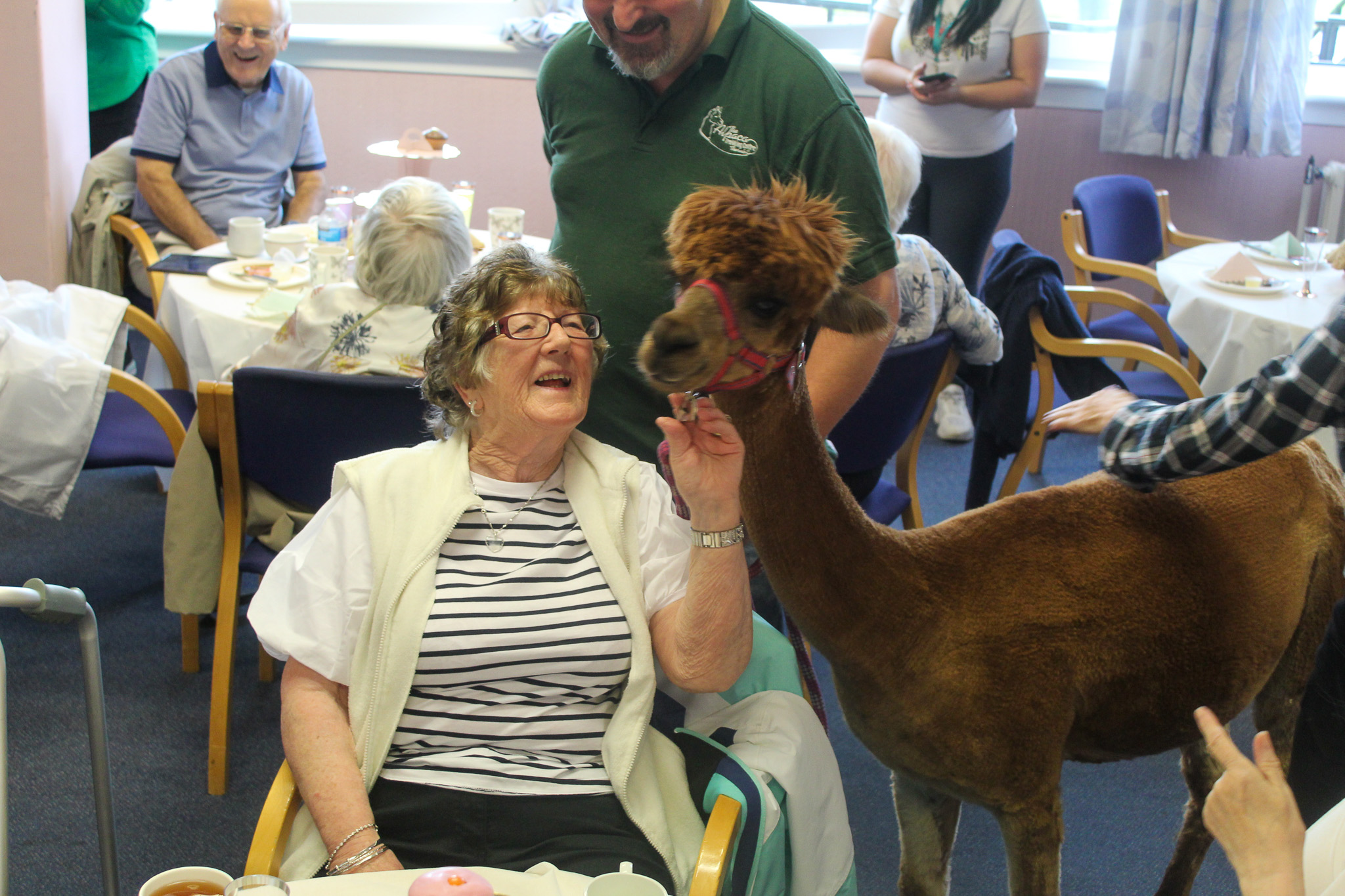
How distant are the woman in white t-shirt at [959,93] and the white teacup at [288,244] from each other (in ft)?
7.50

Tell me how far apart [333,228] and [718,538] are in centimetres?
232

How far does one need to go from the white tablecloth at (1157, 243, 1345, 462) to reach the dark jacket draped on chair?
0.42 metres

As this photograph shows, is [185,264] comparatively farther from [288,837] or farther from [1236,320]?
[1236,320]

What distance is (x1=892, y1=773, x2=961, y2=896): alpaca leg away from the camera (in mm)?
1633

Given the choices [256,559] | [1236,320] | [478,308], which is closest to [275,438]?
[256,559]

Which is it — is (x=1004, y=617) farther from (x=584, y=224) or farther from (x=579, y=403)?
(x=584, y=224)

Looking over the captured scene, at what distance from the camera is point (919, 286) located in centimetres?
265

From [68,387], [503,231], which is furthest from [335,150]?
[68,387]

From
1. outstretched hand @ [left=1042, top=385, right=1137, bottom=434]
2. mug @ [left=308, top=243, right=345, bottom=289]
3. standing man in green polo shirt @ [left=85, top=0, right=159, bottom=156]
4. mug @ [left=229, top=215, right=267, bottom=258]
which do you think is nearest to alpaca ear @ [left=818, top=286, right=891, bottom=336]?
outstretched hand @ [left=1042, top=385, right=1137, bottom=434]

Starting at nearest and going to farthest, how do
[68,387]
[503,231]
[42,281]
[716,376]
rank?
[716,376], [68,387], [503,231], [42,281]

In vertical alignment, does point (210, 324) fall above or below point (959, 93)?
below

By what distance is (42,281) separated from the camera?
149 inches

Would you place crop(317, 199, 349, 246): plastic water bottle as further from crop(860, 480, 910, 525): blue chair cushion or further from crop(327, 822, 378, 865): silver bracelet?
crop(327, 822, 378, 865): silver bracelet

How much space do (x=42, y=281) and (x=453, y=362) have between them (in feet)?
9.57
